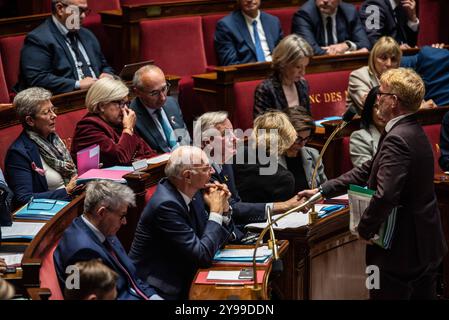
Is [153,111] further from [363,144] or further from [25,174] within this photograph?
[363,144]

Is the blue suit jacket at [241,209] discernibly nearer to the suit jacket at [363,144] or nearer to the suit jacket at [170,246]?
the suit jacket at [170,246]

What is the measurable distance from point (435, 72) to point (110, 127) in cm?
181

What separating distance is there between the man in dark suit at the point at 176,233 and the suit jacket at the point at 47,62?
1409 millimetres

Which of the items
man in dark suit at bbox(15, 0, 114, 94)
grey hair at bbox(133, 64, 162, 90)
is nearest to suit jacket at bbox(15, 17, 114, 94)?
man in dark suit at bbox(15, 0, 114, 94)

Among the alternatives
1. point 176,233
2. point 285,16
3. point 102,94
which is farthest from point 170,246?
point 285,16

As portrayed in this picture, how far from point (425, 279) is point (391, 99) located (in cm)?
54

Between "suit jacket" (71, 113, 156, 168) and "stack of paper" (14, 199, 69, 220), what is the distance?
1.20ft

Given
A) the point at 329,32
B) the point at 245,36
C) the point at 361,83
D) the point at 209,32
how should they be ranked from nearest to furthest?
the point at 361,83 < the point at 245,36 < the point at 209,32 < the point at 329,32

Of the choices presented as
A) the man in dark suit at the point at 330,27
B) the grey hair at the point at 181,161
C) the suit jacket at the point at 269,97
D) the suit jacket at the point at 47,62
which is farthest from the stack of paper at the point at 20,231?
the man in dark suit at the point at 330,27

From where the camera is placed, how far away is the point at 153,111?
3.61m

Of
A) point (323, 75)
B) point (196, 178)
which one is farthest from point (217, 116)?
point (323, 75)

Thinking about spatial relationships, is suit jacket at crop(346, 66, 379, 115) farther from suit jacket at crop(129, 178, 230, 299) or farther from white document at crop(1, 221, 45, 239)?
white document at crop(1, 221, 45, 239)

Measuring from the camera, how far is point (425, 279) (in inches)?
104

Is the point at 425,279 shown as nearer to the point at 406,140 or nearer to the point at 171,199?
the point at 406,140
